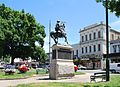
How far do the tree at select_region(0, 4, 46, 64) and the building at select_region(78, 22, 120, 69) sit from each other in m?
20.3

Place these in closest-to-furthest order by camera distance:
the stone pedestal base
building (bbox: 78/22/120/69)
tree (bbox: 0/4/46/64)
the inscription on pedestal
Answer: the stone pedestal base
the inscription on pedestal
tree (bbox: 0/4/46/64)
building (bbox: 78/22/120/69)

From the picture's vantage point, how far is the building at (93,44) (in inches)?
3127

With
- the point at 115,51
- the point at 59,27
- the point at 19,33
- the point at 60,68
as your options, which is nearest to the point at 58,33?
the point at 59,27

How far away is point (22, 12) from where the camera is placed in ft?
211

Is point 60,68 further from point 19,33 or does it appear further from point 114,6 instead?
point 19,33

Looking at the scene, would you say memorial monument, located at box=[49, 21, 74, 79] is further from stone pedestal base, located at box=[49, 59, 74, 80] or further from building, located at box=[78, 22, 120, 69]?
building, located at box=[78, 22, 120, 69]

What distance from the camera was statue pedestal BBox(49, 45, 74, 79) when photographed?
2777 cm

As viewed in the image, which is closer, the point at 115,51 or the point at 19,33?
the point at 19,33

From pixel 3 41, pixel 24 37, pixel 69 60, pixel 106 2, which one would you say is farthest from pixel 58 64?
pixel 24 37

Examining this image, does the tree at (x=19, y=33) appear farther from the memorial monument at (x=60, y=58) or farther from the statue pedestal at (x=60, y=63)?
the statue pedestal at (x=60, y=63)

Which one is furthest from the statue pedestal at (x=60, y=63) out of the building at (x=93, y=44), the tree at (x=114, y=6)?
the building at (x=93, y=44)

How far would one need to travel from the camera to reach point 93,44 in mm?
82625

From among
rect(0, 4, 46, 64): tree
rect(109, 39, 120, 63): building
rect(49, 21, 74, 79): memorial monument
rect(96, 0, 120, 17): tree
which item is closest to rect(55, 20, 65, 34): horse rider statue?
rect(49, 21, 74, 79): memorial monument

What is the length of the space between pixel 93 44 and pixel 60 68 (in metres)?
55.5
